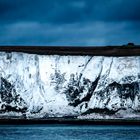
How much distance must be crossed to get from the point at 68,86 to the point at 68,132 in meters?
16.7

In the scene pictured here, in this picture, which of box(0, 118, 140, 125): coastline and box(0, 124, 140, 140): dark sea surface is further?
box(0, 118, 140, 125): coastline

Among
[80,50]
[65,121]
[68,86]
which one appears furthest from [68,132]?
[80,50]

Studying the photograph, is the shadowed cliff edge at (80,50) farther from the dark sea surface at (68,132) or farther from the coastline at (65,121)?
the dark sea surface at (68,132)

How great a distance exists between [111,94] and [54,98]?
5.64 metres

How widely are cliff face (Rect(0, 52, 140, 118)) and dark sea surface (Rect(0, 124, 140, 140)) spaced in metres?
2.74

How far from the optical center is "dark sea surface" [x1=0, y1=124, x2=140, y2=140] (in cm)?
9075

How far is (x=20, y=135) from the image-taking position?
93.2 meters

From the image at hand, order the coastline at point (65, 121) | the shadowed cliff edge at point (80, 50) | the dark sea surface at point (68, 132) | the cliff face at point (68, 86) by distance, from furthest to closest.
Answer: the shadowed cliff edge at point (80, 50)
the cliff face at point (68, 86)
the coastline at point (65, 121)
the dark sea surface at point (68, 132)

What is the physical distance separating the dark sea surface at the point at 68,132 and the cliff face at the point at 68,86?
274 cm

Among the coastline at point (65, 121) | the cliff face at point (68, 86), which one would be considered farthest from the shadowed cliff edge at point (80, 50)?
the coastline at point (65, 121)

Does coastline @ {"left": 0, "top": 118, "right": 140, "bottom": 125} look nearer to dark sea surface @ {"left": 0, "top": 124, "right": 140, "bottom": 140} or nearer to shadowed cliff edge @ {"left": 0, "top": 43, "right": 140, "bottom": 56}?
dark sea surface @ {"left": 0, "top": 124, "right": 140, "bottom": 140}

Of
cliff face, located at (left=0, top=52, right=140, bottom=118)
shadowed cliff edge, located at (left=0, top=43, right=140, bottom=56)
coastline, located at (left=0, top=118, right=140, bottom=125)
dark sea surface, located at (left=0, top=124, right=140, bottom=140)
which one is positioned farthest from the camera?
shadowed cliff edge, located at (left=0, top=43, right=140, bottom=56)

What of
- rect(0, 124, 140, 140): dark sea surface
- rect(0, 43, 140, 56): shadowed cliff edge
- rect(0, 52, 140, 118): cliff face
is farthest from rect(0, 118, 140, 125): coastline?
rect(0, 43, 140, 56): shadowed cliff edge

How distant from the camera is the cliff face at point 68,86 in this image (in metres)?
112
